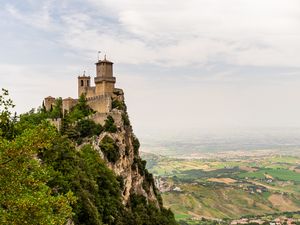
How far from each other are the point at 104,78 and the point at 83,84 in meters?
4.16

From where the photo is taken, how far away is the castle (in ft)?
184

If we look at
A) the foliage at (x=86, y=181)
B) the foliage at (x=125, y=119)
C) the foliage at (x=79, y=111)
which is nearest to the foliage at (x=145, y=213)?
the foliage at (x=86, y=181)

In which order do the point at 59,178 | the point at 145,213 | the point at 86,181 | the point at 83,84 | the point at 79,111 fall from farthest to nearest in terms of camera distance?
the point at 83,84, the point at 79,111, the point at 145,213, the point at 86,181, the point at 59,178

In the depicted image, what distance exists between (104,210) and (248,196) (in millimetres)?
159177

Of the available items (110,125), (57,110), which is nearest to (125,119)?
(110,125)

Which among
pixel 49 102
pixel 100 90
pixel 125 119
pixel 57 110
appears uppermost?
pixel 100 90

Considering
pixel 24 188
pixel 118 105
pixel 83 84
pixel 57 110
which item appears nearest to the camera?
pixel 24 188

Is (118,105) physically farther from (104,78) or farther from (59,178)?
(59,178)

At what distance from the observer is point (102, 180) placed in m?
43.7

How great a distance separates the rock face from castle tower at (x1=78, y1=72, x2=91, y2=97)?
414 centimetres

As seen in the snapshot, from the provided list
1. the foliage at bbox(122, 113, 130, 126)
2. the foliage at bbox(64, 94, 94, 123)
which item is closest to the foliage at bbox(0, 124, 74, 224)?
the foliage at bbox(64, 94, 94, 123)

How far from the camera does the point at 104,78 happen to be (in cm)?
5772

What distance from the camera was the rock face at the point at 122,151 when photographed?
50.0m

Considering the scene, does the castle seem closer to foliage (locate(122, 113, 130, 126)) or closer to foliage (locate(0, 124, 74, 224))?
foliage (locate(122, 113, 130, 126))
